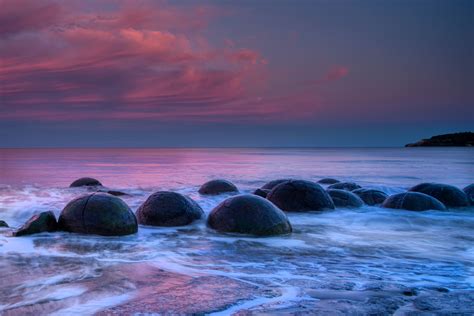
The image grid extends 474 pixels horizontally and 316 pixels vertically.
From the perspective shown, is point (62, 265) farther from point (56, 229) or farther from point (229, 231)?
point (229, 231)

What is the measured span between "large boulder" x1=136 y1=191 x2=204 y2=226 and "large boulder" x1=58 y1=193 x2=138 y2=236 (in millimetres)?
744

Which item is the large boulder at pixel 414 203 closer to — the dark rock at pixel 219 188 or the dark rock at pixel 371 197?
the dark rock at pixel 371 197

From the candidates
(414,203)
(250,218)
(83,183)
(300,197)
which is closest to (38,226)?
(250,218)

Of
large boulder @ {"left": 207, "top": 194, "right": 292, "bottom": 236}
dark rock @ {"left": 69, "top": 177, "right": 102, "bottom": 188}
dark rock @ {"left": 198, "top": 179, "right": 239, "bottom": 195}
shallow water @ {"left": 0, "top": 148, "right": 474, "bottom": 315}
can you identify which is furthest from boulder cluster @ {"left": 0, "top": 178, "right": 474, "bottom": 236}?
dark rock @ {"left": 69, "top": 177, "right": 102, "bottom": 188}

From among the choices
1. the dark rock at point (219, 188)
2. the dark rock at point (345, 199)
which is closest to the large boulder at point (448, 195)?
the dark rock at point (345, 199)

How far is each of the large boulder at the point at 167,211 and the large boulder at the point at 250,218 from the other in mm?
787

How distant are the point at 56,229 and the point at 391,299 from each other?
527cm

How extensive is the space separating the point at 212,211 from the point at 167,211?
0.85 meters

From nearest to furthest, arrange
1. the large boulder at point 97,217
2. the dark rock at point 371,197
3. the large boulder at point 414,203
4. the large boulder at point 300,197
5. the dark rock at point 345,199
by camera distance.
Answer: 1. the large boulder at point 97,217
2. the large boulder at point 300,197
3. the large boulder at point 414,203
4. the dark rock at point 345,199
5. the dark rock at point 371,197

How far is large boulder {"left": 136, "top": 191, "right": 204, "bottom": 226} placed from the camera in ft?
26.0

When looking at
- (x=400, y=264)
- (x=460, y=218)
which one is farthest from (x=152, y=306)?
(x=460, y=218)

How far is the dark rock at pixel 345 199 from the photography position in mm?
10492

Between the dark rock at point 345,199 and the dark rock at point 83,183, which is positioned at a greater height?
the dark rock at point 345,199

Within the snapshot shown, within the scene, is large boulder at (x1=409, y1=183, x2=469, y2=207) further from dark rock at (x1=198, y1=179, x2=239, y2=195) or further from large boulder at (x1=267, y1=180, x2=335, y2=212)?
dark rock at (x1=198, y1=179, x2=239, y2=195)
